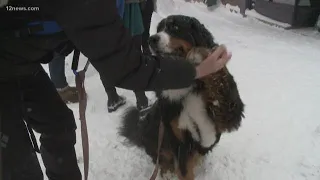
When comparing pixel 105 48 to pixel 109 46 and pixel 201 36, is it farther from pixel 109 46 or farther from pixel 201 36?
pixel 201 36

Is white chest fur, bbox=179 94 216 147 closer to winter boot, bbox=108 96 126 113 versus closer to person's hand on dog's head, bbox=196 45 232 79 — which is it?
person's hand on dog's head, bbox=196 45 232 79

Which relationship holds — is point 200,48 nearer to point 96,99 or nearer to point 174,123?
point 174,123

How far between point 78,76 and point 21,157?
0.45 meters

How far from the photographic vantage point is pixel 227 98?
2.15m

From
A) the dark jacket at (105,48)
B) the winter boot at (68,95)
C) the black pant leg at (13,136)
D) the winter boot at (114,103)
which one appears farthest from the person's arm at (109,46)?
the winter boot at (68,95)

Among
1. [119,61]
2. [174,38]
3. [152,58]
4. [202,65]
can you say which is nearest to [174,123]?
[174,38]

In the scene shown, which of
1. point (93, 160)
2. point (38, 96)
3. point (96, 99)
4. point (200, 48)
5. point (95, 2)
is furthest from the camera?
point (96, 99)

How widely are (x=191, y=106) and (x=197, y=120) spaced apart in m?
0.11

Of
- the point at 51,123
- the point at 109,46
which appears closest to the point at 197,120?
the point at 51,123

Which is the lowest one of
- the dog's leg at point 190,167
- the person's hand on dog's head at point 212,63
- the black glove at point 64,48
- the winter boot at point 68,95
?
the winter boot at point 68,95

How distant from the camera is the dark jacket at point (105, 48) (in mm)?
1133

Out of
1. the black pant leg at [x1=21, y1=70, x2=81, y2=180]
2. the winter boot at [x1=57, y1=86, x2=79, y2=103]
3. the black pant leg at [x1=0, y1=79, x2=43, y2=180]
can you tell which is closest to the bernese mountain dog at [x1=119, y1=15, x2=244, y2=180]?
the black pant leg at [x1=21, y1=70, x2=81, y2=180]

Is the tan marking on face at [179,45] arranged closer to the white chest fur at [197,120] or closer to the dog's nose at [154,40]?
the dog's nose at [154,40]

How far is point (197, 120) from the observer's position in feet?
7.36
